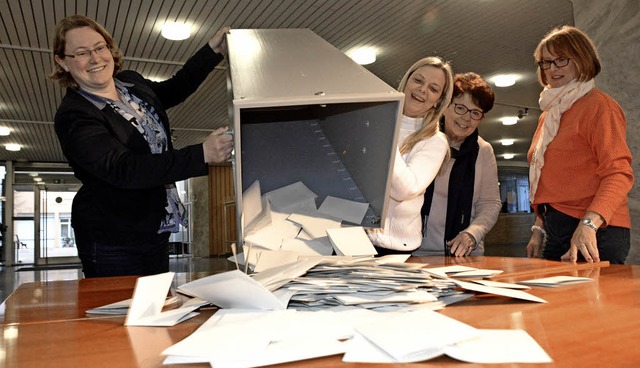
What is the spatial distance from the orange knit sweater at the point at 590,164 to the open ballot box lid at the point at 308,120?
75 cm

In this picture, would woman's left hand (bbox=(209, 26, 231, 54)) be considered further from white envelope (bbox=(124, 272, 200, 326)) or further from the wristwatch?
the wristwatch

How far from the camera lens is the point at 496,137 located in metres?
12.4

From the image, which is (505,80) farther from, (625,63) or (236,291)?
(236,291)

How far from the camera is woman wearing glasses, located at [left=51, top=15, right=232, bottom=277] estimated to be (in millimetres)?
1313

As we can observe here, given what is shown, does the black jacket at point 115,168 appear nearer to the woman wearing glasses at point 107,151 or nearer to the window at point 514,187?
the woman wearing glasses at point 107,151

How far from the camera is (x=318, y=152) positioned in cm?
135

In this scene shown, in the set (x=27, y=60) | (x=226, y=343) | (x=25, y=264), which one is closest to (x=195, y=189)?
(x=25, y=264)

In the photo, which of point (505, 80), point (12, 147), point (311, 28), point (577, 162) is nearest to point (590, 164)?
point (577, 162)

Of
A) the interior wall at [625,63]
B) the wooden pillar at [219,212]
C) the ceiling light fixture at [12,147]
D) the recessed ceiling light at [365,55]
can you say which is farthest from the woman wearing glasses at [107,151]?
the wooden pillar at [219,212]

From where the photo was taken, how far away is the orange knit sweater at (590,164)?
1.51m

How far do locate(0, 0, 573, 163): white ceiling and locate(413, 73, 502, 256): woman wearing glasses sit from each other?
267cm

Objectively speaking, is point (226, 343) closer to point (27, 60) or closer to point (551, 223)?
point (551, 223)

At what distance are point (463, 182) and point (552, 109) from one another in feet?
1.60

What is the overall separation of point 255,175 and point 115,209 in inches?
17.6
